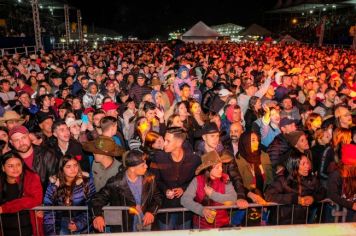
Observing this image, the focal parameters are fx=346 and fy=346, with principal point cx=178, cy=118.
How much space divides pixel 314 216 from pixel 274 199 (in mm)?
1012

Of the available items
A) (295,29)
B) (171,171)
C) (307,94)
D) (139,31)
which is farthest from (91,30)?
(171,171)

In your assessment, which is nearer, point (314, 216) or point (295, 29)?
point (314, 216)

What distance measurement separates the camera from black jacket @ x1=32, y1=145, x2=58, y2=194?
4492 mm

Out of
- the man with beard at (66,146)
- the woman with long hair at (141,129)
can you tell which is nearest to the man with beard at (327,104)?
the woman with long hair at (141,129)

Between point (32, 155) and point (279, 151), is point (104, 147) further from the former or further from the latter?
point (279, 151)

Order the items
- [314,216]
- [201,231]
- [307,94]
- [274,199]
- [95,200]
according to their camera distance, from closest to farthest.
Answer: [201,231] → [95,200] → [274,199] → [314,216] → [307,94]

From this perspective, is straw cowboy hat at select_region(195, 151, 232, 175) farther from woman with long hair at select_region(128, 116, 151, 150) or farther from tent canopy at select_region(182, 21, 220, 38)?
tent canopy at select_region(182, 21, 220, 38)

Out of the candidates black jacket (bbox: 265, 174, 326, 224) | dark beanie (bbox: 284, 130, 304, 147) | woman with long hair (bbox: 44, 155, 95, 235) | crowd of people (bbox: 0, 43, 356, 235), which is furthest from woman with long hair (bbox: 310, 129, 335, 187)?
woman with long hair (bbox: 44, 155, 95, 235)

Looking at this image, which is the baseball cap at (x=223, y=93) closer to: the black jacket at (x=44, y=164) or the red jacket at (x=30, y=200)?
the black jacket at (x=44, y=164)

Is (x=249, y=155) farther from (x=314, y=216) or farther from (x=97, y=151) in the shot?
(x=97, y=151)

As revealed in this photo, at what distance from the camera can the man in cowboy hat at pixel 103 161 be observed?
4254mm

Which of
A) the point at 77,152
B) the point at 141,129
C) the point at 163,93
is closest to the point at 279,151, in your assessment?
the point at 141,129

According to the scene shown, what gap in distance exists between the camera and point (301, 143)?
4.65 m

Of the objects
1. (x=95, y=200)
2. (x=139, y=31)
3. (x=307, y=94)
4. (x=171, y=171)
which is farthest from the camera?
(x=139, y=31)
